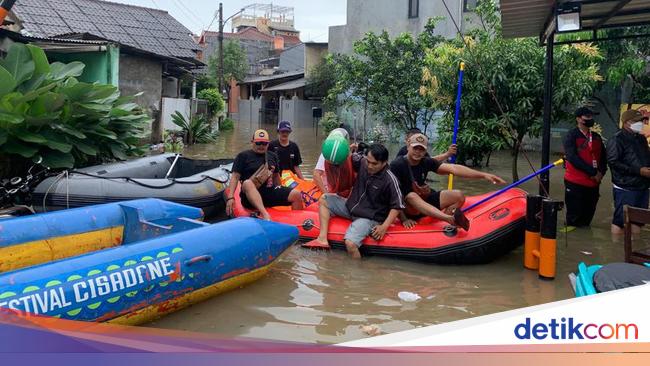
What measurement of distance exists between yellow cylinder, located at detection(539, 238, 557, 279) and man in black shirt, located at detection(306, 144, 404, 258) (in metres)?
1.37

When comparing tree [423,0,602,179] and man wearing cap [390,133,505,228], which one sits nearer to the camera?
man wearing cap [390,133,505,228]

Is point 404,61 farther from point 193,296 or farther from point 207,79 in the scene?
point 207,79

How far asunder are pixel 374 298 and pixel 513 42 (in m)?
6.72

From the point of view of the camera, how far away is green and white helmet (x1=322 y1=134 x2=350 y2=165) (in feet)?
19.1

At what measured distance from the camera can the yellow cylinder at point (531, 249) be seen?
5.29 metres

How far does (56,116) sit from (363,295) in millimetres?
5250

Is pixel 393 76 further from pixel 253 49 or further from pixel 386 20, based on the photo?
pixel 253 49

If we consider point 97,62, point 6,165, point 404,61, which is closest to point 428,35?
point 404,61

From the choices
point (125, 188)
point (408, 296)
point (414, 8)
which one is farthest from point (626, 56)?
point (414, 8)

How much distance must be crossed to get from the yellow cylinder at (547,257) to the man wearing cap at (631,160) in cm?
176

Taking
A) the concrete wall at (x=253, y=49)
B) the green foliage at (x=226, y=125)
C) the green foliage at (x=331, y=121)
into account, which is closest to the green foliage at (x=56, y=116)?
the green foliage at (x=331, y=121)

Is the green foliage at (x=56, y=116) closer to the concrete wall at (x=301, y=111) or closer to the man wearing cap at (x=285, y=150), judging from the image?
the man wearing cap at (x=285, y=150)

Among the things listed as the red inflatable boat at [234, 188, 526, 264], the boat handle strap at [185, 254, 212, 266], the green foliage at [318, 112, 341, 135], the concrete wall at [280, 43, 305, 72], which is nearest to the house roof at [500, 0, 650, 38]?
the red inflatable boat at [234, 188, 526, 264]

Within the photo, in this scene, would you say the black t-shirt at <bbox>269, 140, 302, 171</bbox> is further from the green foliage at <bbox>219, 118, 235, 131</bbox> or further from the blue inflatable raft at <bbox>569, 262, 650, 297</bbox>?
the green foliage at <bbox>219, 118, 235, 131</bbox>
